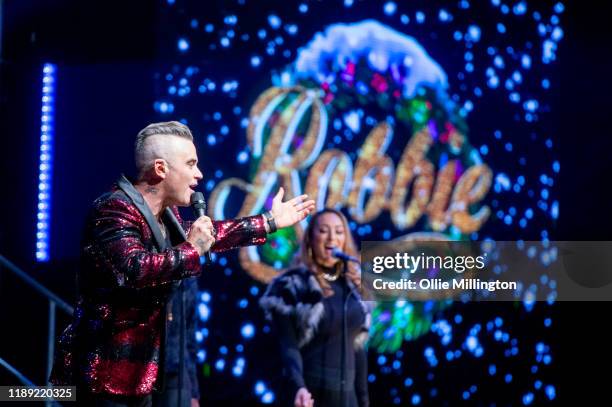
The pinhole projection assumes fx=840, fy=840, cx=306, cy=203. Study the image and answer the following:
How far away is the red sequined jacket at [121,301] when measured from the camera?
2.42m

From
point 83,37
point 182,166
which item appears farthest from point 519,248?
point 182,166

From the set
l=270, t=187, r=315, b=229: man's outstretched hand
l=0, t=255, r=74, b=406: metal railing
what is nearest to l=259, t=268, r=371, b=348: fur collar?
l=0, t=255, r=74, b=406: metal railing

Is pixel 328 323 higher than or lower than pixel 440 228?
lower

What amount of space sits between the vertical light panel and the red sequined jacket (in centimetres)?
207

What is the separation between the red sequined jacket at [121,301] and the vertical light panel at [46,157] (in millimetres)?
2073

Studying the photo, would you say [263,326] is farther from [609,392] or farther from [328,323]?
[609,392]

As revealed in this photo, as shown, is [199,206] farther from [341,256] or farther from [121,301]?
[341,256]

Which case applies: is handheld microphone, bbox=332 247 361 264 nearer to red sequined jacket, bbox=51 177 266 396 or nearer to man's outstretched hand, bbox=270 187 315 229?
man's outstretched hand, bbox=270 187 315 229

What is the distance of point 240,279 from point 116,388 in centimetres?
273

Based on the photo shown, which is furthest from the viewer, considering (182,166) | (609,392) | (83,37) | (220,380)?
(609,392)

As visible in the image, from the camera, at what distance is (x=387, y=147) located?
552 cm

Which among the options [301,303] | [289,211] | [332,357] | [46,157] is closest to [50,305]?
[46,157]

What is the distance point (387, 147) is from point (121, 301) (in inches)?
129

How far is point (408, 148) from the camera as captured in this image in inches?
220
